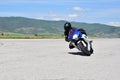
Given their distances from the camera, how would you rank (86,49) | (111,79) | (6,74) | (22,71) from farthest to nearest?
1. (86,49)
2. (22,71)
3. (6,74)
4. (111,79)

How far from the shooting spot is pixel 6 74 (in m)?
10.6

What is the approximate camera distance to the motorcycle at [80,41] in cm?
1950

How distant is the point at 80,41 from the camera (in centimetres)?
1995

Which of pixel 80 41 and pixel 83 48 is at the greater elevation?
pixel 80 41

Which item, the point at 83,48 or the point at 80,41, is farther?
the point at 80,41

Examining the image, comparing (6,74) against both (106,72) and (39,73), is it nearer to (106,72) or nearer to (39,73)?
(39,73)

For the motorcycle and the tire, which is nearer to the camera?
the tire

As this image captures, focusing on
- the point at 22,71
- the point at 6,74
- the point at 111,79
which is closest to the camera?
the point at 111,79

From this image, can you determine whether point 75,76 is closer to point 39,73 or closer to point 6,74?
point 39,73

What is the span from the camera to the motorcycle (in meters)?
19.5

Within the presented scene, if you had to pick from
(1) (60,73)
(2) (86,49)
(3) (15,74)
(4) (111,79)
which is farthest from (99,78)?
(2) (86,49)

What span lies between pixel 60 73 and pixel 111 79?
1.73 meters

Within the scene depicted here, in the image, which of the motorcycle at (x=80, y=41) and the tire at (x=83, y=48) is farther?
the motorcycle at (x=80, y=41)

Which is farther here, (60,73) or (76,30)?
(76,30)
